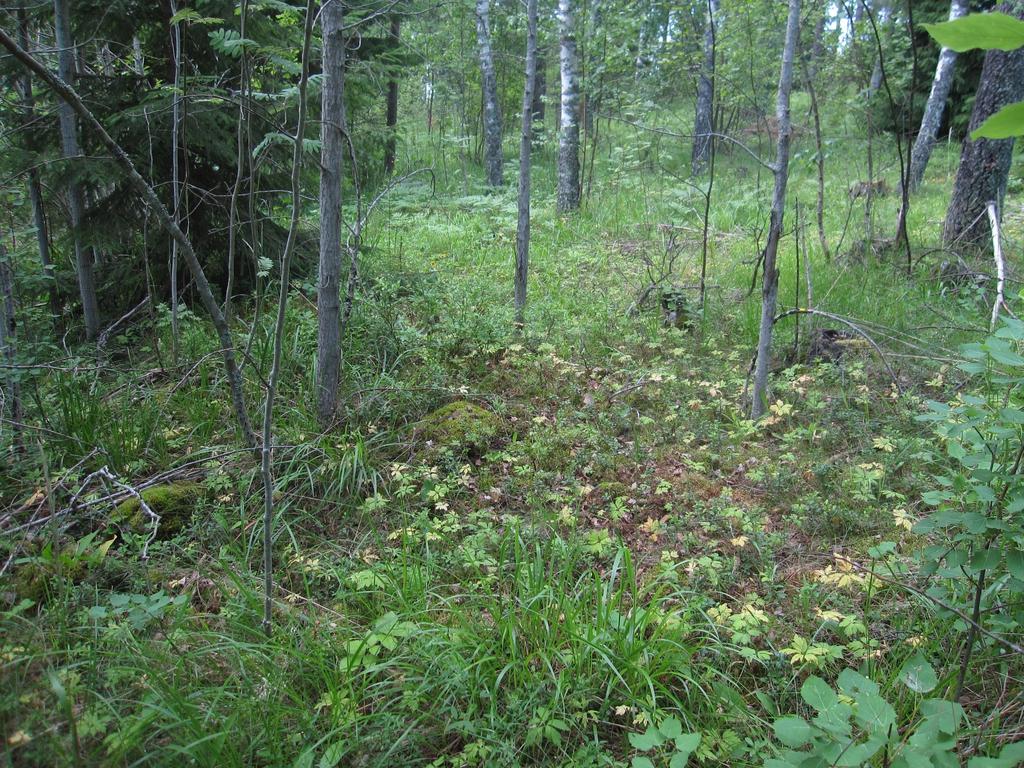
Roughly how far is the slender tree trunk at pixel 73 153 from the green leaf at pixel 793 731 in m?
5.18

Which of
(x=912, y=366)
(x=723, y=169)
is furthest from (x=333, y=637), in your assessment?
(x=723, y=169)

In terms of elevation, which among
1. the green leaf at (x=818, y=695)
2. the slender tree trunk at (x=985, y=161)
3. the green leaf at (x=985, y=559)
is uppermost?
the slender tree trunk at (x=985, y=161)

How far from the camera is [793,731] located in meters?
1.71

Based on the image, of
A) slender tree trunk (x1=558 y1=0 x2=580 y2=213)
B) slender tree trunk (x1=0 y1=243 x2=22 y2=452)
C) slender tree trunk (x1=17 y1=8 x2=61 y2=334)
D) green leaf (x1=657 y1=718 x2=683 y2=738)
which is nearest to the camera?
green leaf (x1=657 y1=718 x2=683 y2=738)

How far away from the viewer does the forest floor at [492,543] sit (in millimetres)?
2092

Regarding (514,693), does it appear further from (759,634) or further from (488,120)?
(488,120)

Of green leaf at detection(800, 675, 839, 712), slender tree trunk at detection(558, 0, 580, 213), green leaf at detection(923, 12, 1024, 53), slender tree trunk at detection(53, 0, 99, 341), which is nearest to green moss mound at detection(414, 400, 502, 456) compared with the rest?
green leaf at detection(800, 675, 839, 712)

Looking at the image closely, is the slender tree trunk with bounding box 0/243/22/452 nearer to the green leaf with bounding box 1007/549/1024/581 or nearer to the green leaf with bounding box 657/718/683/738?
the green leaf with bounding box 657/718/683/738

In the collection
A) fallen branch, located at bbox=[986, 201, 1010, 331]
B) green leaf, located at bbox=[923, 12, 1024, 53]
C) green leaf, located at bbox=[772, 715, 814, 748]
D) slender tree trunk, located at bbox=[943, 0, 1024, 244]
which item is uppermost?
slender tree trunk, located at bbox=[943, 0, 1024, 244]

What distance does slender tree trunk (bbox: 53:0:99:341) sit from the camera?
4605 millimetres

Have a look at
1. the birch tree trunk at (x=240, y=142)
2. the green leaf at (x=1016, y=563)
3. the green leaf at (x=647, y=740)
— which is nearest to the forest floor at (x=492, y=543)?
the green leaf at (x=647, y=740)

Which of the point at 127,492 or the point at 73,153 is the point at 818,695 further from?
the point at 73,153

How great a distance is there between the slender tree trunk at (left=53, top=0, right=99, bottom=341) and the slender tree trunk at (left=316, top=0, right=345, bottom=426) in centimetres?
202

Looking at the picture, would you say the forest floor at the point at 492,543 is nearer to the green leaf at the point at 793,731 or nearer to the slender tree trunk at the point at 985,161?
the green leaf at the point at 793,731
